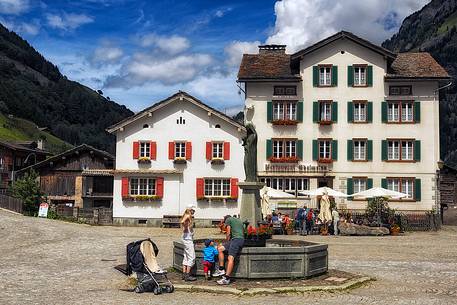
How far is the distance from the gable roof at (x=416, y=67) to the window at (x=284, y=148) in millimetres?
7460

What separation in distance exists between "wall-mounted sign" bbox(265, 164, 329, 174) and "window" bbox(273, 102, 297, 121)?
3.08m

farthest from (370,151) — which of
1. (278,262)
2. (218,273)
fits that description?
(218,273)

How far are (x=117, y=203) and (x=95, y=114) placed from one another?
138 m

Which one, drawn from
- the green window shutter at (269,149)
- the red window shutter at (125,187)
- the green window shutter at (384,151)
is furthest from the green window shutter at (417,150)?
the red window shutter at (125,187)

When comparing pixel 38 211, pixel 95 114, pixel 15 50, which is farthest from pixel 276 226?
pixel 15 50

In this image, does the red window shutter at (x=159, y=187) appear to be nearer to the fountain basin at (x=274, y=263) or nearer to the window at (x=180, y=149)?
the window at (x=180, y=149)

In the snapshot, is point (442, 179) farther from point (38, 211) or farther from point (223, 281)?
point (223, 281)

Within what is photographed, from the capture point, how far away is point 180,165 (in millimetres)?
36500

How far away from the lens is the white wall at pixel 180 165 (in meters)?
36.3

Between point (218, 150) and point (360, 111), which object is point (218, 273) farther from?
point (360, 111)

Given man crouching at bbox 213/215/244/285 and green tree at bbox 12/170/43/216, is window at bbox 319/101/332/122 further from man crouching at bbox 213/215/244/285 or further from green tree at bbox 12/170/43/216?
man crouching at bbox 213/215/244/285

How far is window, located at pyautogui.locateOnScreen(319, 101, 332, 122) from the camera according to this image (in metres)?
37.8

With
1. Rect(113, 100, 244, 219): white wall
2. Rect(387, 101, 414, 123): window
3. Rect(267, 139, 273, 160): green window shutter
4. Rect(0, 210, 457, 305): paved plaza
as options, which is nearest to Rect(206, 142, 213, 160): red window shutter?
Rect(113, 100, 244, 219): white wall

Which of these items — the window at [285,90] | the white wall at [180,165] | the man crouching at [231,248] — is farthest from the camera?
the window at [285,90]
